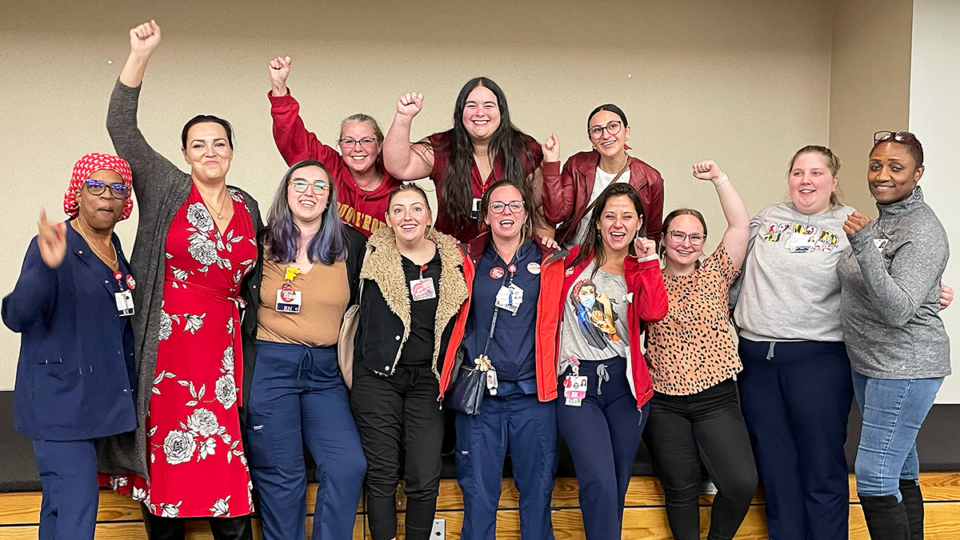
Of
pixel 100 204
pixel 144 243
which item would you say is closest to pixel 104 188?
pixel 100 204

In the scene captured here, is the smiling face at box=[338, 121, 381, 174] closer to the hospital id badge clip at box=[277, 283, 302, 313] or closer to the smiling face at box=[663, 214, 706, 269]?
the hospital id badge clip at box=[277, 283, 302, 313]

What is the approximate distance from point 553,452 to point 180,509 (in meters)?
1.36

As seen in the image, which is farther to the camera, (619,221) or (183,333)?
(619,221)

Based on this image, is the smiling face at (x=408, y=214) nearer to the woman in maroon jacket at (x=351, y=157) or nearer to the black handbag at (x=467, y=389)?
the woman in maroon jacket at (x=351, y=157)

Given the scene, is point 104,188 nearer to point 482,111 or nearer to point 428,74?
point 482,111

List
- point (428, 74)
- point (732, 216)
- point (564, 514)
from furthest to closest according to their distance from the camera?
point (428, 74), point (564, 514), point (732, 216)

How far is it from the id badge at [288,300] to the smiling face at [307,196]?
0.85 feet

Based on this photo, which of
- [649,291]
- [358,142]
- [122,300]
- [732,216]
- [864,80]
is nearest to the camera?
[122,300]

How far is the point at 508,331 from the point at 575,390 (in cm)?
34

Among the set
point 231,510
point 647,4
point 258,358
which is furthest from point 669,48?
point 231,510

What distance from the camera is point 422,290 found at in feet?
9.48

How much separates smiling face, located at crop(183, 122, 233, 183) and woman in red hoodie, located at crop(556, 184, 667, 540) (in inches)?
54.2

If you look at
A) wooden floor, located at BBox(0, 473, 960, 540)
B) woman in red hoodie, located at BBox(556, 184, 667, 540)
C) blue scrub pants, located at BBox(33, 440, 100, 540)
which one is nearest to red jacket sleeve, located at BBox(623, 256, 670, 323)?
woman in red hoodie, located at BBox(556, 184, 667, 540)

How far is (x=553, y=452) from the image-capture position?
292 centimetres
